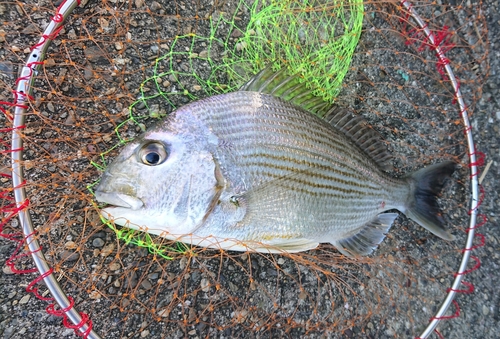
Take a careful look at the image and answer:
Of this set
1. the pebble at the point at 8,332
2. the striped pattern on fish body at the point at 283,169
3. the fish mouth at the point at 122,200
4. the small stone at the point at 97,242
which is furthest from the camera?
the small stone at the point at 97,242

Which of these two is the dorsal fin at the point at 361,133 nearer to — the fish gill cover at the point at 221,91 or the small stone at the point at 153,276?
the fish gill cover at the point at 221,91

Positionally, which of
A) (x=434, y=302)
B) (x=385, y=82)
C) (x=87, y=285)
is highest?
(x=385, y=82)

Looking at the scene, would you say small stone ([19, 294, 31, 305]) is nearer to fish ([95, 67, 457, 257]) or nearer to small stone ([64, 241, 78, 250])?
small stone ([64, 241, 78, 250])

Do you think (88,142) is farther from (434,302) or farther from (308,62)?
(434,302)

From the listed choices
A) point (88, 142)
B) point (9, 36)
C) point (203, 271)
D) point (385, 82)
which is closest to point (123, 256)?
point (203, 271)

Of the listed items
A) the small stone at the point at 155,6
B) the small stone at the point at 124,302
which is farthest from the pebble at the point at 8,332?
the small stone at the point at 155,6

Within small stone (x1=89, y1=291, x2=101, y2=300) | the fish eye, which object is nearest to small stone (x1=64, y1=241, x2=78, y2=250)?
small stone (x1=89, y1=291, x2=101, y2=300)

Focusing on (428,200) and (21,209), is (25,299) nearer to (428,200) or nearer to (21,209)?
(21,209)

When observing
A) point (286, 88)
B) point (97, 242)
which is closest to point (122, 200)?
point (97, 242)
